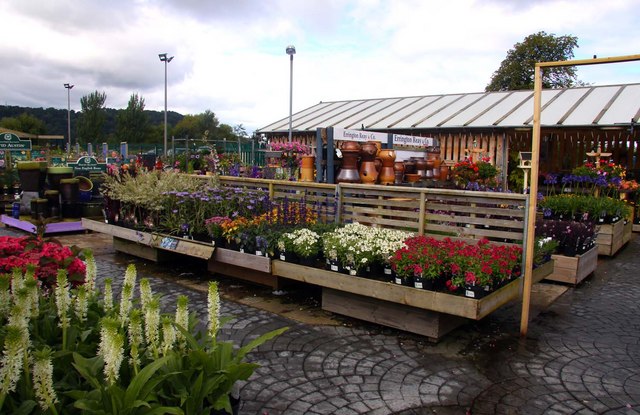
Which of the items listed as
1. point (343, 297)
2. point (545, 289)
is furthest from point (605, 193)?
point (343, 297)

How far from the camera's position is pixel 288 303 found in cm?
575

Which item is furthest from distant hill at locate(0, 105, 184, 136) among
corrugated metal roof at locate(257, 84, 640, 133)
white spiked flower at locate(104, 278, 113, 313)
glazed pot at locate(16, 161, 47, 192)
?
white spiked flower at locate(104, 278, 113, 313)

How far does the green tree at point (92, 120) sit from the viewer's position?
2099 inches

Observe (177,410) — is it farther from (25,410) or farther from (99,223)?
(99,223)

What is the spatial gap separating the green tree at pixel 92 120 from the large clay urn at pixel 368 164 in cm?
5208

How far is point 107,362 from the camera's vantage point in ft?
6.89

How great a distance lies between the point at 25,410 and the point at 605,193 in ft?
38.1

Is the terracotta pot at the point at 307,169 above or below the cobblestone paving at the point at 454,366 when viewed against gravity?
above

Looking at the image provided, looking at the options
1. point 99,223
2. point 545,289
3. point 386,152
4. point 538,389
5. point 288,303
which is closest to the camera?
point 538,389

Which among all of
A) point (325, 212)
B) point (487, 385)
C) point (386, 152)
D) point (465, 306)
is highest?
point (386, 152)

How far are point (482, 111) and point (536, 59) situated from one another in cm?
1825

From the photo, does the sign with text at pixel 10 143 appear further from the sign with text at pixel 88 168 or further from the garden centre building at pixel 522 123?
the garden centre building at pixel 522 123

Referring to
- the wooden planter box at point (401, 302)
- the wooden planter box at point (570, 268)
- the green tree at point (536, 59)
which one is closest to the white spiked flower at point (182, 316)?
the wooden planter box at point (401, 302)

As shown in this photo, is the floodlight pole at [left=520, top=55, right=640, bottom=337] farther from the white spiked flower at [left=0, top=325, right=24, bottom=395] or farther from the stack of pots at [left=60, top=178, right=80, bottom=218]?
the stack of pots at [left=60, top=178, right=80, bottom=218]
